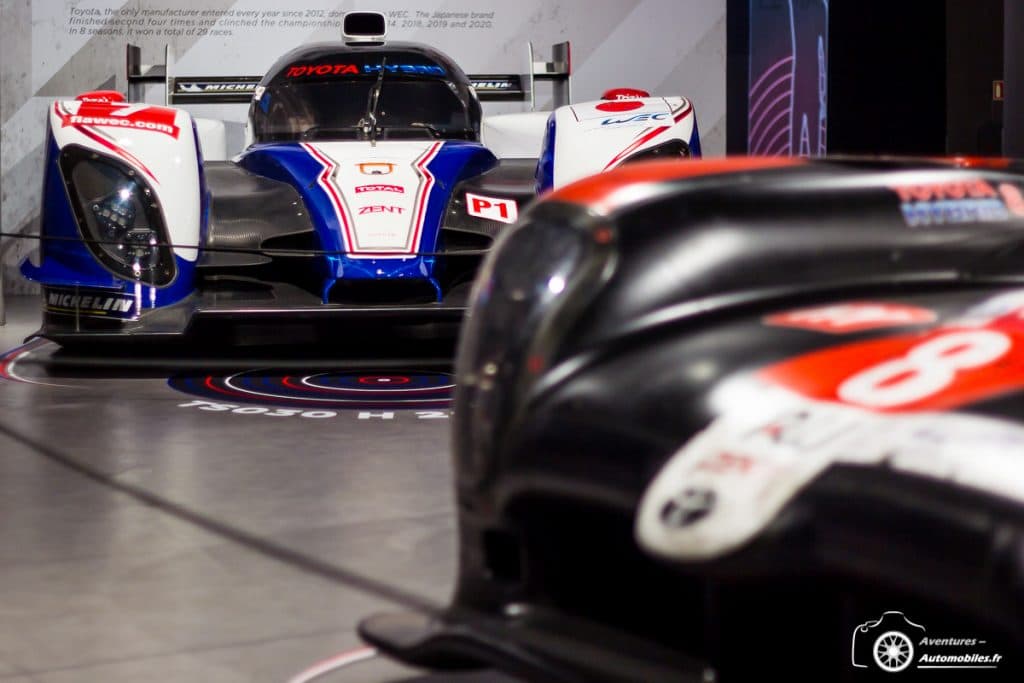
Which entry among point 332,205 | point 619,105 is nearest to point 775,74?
point 619,105

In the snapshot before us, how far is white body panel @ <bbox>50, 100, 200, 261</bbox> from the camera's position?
13.8 ft

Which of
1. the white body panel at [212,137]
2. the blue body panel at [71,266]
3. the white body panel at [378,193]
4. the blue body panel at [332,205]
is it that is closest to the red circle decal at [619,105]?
the blue body panel at [332,205]

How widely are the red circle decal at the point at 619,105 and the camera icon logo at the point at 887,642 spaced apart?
3536 millimetres

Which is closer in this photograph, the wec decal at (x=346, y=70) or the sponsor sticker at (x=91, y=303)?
the sponsor sticker at (x=91, y=303)

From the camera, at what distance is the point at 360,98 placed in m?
5.46

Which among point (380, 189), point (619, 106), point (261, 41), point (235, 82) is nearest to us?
point (380, 189)

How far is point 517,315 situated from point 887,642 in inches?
18.4

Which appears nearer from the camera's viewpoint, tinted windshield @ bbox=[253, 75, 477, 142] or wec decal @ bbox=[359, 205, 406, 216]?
wec decal @ bbox=[359, 205, 406, 216]

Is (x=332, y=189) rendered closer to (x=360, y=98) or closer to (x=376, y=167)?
(x=376, y=167)

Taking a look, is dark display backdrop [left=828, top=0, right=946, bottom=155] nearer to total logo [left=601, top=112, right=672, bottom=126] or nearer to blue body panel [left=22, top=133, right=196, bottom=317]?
total logo [left=601, top=112, right=672, bottom=126]

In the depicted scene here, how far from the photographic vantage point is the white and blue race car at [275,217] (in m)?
4.11

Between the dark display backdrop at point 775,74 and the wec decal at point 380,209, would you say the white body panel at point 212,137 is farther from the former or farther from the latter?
the dark display backdrop at point 775,74

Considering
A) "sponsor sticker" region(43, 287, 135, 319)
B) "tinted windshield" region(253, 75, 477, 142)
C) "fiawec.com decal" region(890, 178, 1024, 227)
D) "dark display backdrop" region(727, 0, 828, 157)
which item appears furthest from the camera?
"dark display backdrop" region(727, 0, 828, 157)

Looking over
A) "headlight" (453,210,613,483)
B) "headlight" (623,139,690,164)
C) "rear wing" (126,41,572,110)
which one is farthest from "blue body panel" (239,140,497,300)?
"headlight" (453,210,613,483)
